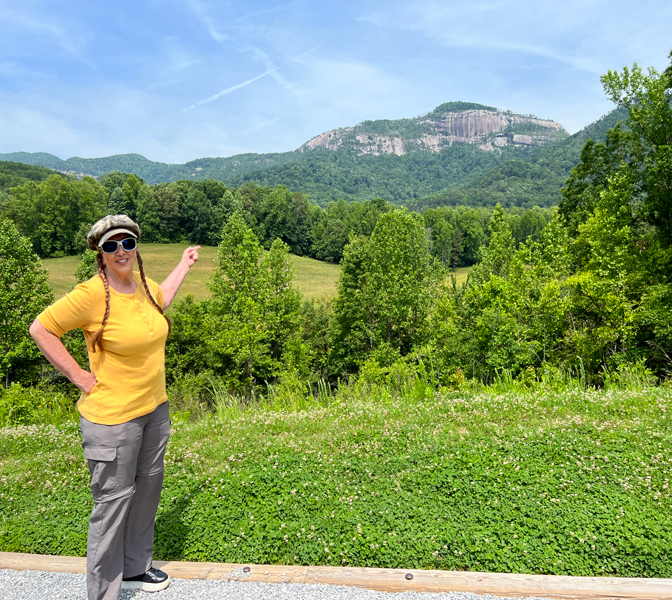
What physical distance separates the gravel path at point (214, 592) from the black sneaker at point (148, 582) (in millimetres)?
37

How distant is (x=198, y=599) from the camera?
3.29 m

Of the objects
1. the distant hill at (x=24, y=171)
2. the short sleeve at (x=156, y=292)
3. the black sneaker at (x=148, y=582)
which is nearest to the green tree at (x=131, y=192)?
the distant hill at (x=24, y=171)

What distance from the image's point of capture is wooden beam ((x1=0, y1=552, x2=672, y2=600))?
3.21 metres

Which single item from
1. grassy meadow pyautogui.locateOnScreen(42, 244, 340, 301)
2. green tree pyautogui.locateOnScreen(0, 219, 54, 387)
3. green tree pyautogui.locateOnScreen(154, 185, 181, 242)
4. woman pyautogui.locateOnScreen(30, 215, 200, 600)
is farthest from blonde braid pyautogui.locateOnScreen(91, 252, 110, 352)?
green tree pyautogui.locateOnScreen(154, 185, 181, 242)

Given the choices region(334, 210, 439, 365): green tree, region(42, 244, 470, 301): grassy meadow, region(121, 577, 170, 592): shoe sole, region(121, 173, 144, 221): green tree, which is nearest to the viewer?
region(121, 577, 170, 592): shoe sole

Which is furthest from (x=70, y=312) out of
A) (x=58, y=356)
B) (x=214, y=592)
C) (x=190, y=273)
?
(x=190, y=273)

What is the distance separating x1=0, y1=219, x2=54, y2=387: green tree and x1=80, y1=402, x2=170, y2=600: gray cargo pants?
21908mm

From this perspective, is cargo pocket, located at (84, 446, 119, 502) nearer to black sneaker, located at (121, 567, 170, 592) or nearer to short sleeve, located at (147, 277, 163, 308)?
black sneaker, located at (121, 567, 170, 592)

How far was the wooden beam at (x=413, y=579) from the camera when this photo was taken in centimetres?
321

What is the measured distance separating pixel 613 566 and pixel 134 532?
4132 mm

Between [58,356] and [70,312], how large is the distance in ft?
1.06

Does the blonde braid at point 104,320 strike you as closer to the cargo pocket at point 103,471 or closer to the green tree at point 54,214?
the cargo pocket at point 103,471

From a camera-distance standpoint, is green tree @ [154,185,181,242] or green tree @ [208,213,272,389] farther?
green tree @ [154,185,181,242]

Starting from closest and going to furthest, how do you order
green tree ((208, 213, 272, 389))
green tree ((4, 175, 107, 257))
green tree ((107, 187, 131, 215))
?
1. green tree ((208, 213, 272, 389))
2. green tree ((4, 175, 107, 257))
3. green tree ((107, 187, 131, 215))
